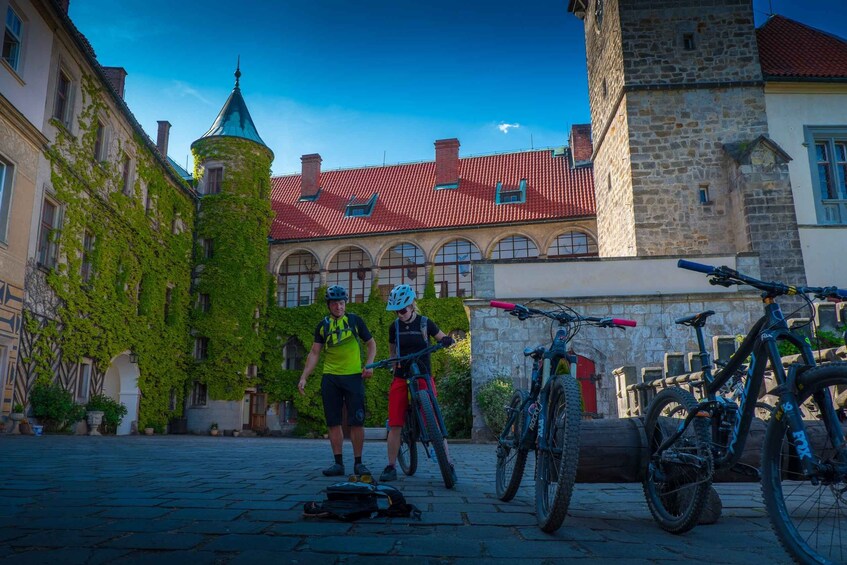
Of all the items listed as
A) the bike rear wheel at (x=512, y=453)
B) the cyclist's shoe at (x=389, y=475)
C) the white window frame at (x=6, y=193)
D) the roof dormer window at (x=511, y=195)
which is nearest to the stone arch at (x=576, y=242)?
the roof dormer window at (x=511, y=195)

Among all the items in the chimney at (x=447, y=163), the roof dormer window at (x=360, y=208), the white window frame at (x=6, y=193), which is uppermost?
the chimney at (x=447, y=163)

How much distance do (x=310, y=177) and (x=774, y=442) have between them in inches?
1433

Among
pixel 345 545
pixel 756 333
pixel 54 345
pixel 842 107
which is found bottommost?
pixel 345 545

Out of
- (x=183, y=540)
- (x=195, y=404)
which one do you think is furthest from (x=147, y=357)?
(x=183, y=540)

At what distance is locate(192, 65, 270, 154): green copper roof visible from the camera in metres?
31.1

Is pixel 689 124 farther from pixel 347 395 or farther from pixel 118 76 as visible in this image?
pixel 118 76

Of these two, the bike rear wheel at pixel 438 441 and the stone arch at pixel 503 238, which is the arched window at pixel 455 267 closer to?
the stone arch at pixel 503 238

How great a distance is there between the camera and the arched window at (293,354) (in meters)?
31.0

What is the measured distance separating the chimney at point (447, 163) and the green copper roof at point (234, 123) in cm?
891

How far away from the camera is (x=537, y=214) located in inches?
1217

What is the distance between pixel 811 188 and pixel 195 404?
914 inches

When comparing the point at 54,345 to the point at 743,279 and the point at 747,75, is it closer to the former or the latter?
the point at 743,279

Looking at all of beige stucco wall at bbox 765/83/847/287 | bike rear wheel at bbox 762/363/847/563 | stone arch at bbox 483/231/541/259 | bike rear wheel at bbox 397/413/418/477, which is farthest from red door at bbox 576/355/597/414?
stone arch at bbox 483/231/541/259

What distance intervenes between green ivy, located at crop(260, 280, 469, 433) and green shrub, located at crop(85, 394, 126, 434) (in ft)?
29.5
